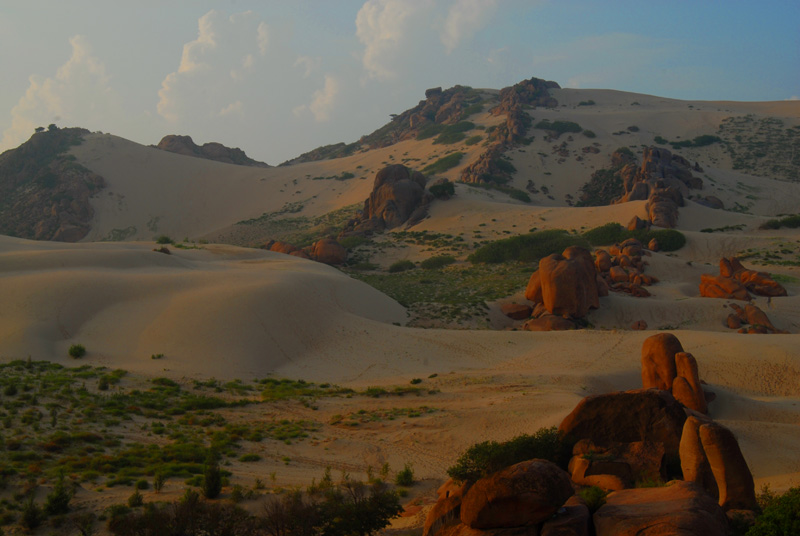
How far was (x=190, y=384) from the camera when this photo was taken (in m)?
19.4

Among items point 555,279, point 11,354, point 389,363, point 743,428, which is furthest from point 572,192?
point 11,354

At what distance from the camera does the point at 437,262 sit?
149 ft

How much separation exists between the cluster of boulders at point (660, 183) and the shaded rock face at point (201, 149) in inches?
2762

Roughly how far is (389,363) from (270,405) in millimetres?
6747

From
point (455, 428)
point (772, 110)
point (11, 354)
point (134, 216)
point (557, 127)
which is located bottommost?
point (455, 428)

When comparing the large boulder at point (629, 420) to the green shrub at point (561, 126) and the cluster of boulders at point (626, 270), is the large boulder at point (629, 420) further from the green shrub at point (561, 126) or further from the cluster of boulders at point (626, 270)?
the green shrub at point (561, 126)

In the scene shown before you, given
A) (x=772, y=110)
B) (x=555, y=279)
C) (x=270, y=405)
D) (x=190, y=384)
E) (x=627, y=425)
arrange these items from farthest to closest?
1. (x=772, y=110)
2. (x=555, y=279)
3. (x=190, y=384)
4. (x=270, y=405)
5. (x=627, y=425)

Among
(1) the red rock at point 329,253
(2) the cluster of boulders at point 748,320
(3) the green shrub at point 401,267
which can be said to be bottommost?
(2) the cluster of boulders at point 748,320

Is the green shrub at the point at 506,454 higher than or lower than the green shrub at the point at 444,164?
lower

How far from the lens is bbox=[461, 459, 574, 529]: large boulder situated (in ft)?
26.1

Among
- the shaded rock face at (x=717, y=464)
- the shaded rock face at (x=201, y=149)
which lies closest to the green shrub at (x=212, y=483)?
the shaded rock face at (x=717, y=464)

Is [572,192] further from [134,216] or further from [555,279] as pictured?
[134,216]

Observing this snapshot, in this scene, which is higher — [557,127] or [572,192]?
[557,127]

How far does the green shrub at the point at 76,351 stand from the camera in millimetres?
20641
